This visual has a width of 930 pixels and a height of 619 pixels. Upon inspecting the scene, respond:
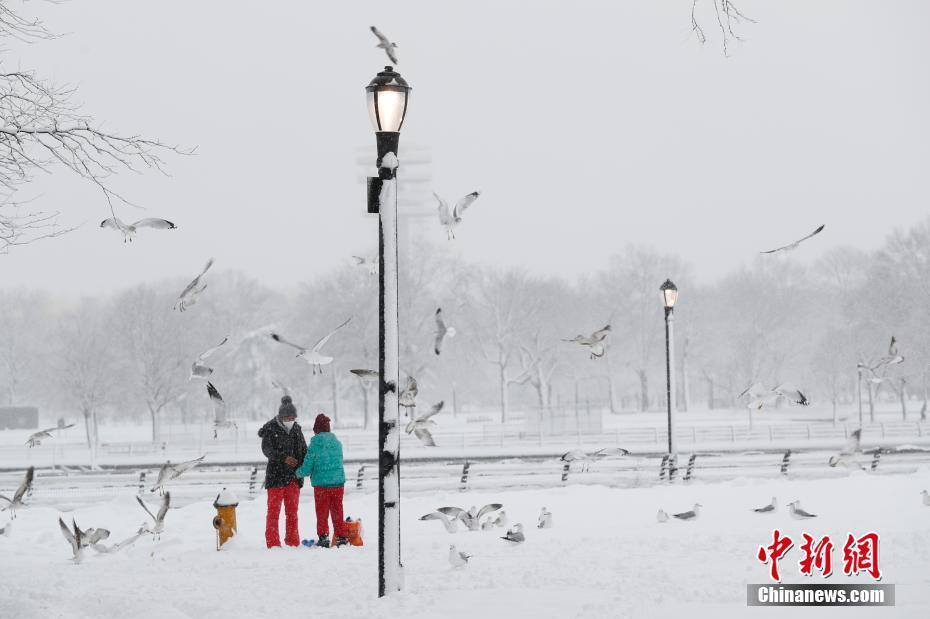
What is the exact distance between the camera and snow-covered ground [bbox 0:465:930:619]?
814 centimetres

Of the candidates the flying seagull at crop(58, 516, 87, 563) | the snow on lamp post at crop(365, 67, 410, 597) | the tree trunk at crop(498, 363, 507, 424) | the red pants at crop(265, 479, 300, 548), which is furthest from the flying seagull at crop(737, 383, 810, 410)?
the tree trunk at crop(498, 363, 507, 424)

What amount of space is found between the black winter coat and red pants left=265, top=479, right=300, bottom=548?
0.09 m

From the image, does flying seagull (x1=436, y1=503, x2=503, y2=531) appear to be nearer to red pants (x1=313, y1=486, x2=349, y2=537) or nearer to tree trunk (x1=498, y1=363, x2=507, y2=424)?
red pants (x1=313, y1=486, x2=349, y2=537)

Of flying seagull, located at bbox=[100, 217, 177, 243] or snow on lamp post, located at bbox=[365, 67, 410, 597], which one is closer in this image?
snow on lamp post, located at bbox=[365, 67, 410, 597]

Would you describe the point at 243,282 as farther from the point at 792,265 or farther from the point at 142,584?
the point at 142,584

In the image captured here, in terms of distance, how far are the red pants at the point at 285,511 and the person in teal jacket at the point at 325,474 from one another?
310mm

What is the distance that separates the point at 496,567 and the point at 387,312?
140 inches

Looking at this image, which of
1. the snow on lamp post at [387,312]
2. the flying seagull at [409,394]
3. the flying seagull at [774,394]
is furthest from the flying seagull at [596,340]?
the snow on lamp post at [387,312]

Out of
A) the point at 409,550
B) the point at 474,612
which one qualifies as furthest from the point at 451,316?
the point at 474,612

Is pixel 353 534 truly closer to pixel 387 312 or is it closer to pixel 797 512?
pixel 387 312

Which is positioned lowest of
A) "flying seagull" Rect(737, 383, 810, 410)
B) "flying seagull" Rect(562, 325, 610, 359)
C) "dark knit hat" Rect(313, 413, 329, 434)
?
"dark knit hat" Rect(313, 413, 329, 434)

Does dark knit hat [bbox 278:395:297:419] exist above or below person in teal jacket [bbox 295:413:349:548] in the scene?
above

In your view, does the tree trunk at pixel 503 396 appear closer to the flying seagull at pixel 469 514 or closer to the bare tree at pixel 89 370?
the bare tree at pixel 89 370

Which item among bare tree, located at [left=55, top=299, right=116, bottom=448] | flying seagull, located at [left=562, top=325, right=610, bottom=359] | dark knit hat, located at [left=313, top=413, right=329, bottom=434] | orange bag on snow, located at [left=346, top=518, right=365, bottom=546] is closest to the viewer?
dark knit hat, located at [left=313, top=413, right=329, bottom=434]
